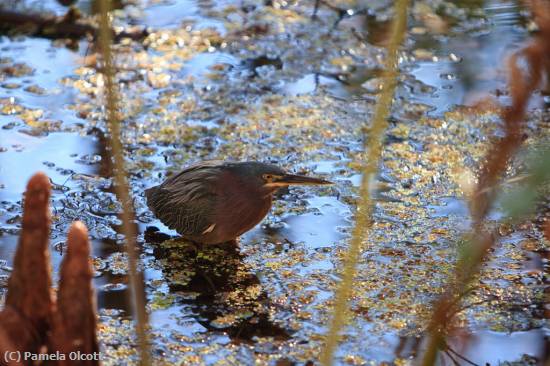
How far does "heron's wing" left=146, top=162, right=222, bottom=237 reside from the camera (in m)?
5.18

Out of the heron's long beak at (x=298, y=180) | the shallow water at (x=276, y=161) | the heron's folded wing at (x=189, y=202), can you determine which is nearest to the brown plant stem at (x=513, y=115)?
the shallow water at (x=276, y=161)

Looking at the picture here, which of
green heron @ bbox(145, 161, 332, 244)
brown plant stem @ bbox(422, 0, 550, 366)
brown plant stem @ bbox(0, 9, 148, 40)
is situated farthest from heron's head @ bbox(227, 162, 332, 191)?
brown plant stem @ bbox(0, 9, 148, 40)

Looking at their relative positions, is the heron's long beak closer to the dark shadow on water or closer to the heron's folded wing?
the heron's folded wing

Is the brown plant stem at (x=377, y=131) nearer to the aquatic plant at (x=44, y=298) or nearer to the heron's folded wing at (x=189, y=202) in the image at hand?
the aquatic plant at (x=44, y=298)

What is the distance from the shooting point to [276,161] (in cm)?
647

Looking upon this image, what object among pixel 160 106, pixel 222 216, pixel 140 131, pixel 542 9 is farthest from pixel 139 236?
pixel 542 9

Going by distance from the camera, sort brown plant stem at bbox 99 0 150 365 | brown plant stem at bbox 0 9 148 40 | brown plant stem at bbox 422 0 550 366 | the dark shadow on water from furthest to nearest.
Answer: brown plant stem at bbox 0 9 148 40
the dark shadow on water
brown plant stem at bbox 99 0 150 365
brown plant stem at bbox 422 0 550 366

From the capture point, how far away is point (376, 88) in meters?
7.62

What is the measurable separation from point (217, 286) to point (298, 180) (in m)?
0.72

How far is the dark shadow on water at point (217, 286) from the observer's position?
4.55 metres

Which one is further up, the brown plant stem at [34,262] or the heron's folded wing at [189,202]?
the heron's folded wing at [189,202]

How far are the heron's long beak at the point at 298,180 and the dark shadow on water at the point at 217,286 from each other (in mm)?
513

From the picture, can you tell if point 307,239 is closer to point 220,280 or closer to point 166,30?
point 220,280

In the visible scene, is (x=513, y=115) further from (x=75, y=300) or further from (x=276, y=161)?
(x=276, y=161)
